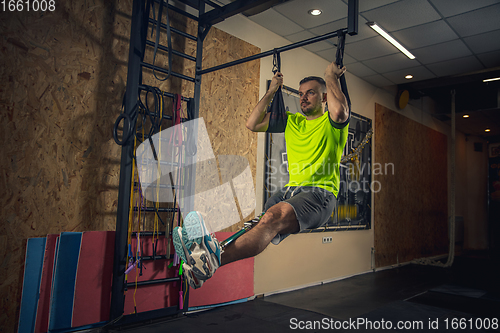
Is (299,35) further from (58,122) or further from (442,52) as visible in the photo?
(58,122)

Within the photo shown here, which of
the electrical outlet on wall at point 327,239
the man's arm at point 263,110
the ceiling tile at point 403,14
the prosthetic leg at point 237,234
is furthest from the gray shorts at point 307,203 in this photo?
the electrical outlet on wall at point 327,239

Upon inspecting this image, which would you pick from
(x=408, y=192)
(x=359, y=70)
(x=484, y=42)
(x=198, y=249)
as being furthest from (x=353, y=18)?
(x=408, y=192)

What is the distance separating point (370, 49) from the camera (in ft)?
15.5

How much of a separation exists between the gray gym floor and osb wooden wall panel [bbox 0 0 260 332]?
917 millimetres

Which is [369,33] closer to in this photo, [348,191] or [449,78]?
[348,191]

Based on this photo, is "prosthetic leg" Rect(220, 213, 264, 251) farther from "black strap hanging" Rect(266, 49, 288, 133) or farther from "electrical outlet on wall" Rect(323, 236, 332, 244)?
"electrical outlet on wall" Rect(323, 236, 332, 244)

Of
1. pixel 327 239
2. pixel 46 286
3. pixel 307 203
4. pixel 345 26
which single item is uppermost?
pixel 345 26

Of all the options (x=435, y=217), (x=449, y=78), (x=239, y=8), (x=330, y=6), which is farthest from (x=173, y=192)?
(x=435, y=217)

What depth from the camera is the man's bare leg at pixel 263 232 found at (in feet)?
5.58

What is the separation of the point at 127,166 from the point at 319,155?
1.46 metres

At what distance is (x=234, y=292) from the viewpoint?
11.9ft

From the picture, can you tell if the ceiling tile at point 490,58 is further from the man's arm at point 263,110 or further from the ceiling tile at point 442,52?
the man's arm at point 263,110

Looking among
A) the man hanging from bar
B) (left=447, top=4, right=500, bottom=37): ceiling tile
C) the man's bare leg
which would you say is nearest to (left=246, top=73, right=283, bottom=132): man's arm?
the man hanging from bar

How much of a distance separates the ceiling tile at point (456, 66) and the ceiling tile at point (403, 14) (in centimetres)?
149
